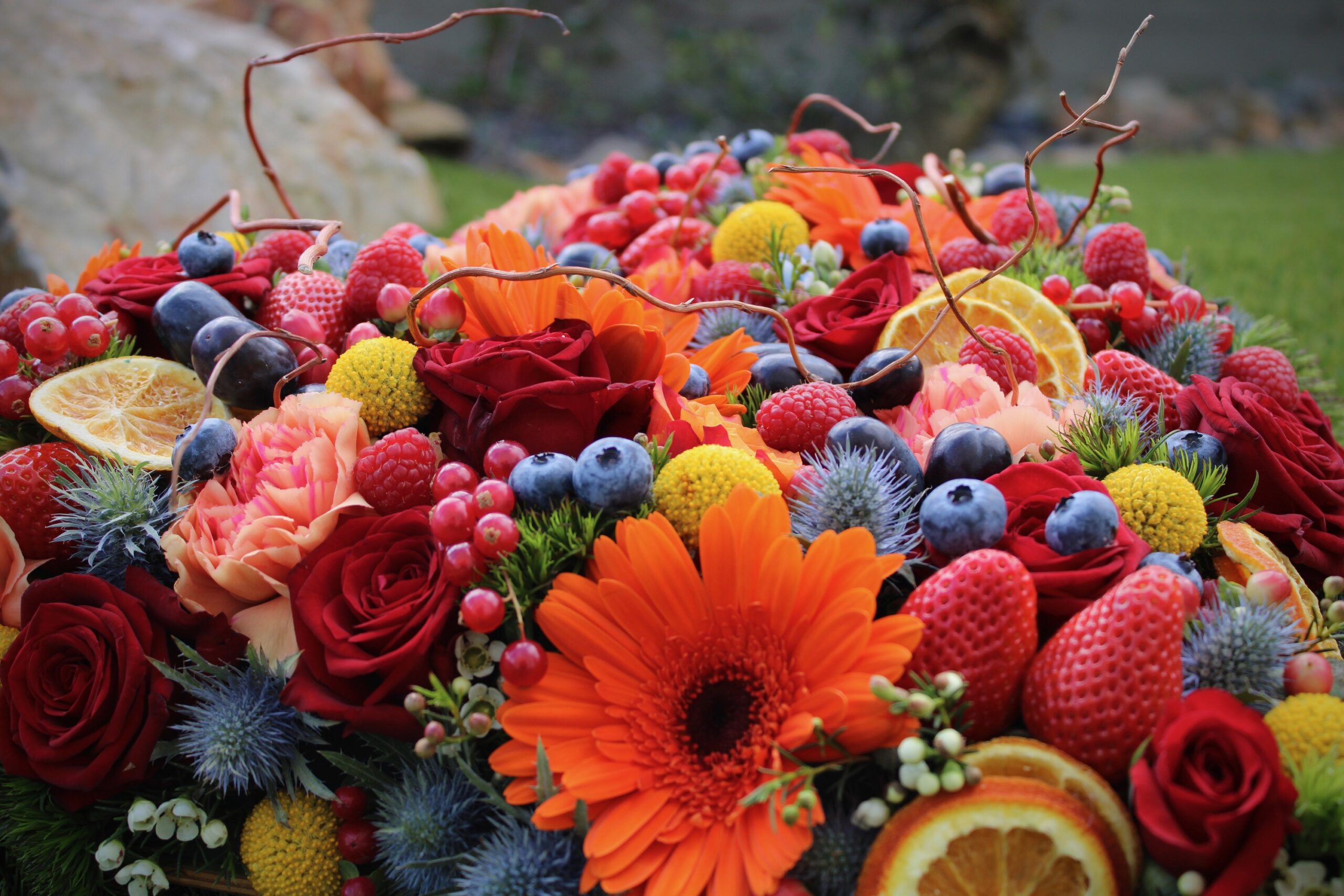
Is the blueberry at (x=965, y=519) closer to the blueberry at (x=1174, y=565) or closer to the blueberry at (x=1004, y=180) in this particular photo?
the blueberry at (x=1174, y=565)

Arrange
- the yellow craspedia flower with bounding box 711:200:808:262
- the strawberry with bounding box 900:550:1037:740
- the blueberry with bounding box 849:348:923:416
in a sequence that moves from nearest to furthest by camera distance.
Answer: the strawberry with bounding box 900:550:1037:740 → the blueberry with bounding box 849:348:923:416 → the yellow craspedia flower with bounding box 711:200:808:262

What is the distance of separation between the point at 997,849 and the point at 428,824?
1.39 ft

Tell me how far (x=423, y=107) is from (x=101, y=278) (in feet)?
15.0

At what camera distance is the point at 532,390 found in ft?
2.81

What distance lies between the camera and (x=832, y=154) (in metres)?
1.59

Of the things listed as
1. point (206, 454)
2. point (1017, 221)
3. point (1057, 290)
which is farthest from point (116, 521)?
point (1017, 221)

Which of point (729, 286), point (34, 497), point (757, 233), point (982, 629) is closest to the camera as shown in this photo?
point (982, 629)

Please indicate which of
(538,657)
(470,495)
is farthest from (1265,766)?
(470,495)

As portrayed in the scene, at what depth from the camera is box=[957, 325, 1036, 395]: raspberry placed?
107 cm

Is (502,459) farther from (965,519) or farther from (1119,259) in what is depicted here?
(1119,259)

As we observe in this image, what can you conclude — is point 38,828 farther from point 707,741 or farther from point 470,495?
point 707,741

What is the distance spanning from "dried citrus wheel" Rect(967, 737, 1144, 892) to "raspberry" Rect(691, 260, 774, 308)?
725 millimetres

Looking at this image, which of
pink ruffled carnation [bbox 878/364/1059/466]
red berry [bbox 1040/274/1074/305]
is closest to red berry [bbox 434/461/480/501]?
pink ruffled carnation [bbox 878/364/1059/466]

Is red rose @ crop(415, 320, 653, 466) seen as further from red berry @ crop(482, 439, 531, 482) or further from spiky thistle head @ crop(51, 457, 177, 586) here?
spiky thistle head @ crop(51, 457, 177, 586)
